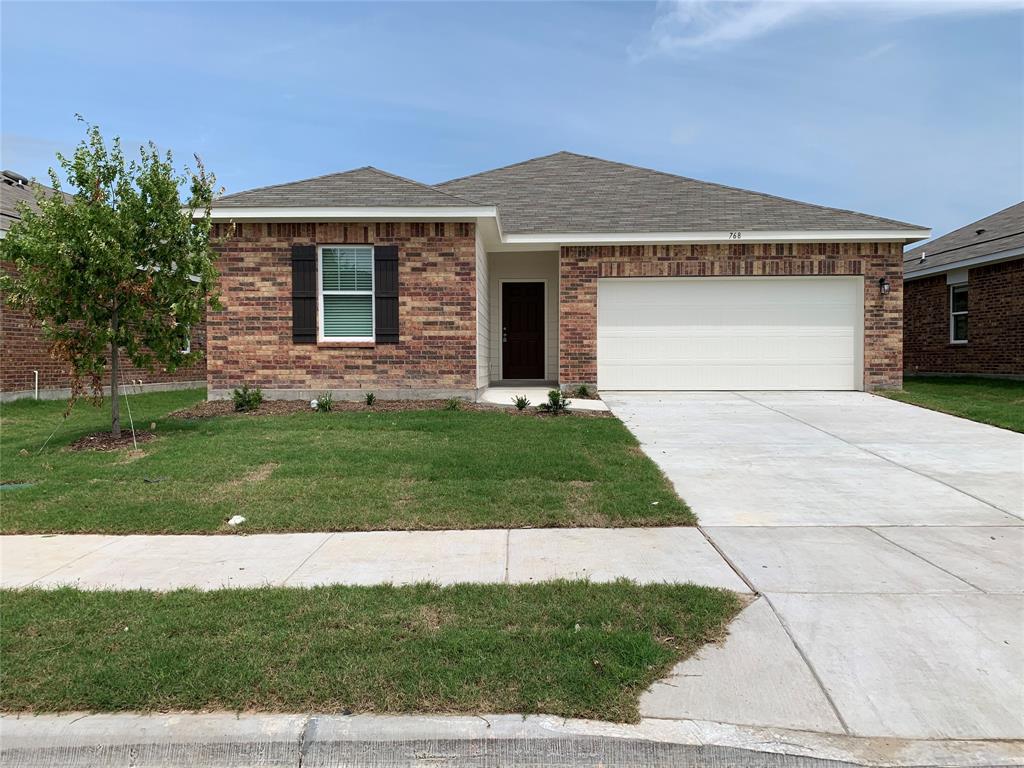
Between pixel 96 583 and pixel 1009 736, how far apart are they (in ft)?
16.7

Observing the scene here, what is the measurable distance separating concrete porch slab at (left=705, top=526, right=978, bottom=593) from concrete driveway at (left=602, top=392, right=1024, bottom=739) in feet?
0.05

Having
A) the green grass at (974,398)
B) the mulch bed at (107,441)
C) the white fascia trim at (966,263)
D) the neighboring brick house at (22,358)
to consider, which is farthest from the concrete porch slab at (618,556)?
the white fascia trim at (966,263)

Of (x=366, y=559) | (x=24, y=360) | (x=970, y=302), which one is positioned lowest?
(x=366, y=559)

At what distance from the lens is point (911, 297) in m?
21.5

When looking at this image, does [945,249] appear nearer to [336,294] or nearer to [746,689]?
[336,294]

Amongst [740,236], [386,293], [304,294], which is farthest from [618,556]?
[740,236]

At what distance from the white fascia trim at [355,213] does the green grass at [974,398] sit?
8468 millimetres

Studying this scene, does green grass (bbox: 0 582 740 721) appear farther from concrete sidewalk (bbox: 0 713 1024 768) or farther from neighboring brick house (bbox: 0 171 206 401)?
neighboring brick house (bbox: 0 171 206 401)

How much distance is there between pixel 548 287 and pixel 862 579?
12884 mm

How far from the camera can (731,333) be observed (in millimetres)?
14398

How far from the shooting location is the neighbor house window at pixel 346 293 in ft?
40.5

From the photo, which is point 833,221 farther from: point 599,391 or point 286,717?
point 286,717

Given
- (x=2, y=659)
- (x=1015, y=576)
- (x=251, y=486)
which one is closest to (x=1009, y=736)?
(x=1015, y=576)

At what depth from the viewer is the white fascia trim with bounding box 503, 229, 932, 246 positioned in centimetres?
1359
